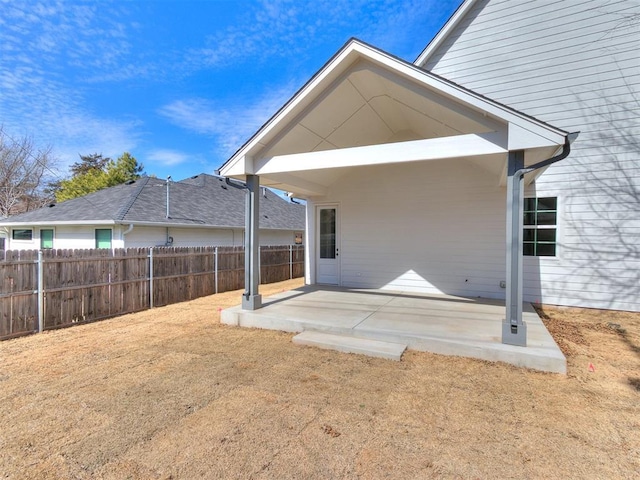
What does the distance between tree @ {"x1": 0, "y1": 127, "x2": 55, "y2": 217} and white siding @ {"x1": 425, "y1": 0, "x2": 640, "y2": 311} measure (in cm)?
2873

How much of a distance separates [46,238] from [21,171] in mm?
15379

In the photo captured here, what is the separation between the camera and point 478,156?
533 centimetres

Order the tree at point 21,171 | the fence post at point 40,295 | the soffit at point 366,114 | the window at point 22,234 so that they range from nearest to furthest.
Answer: the soffit at point 366,114 < the fence post at point 40,295 < the window at point 22,234 < the tree at point 21,171

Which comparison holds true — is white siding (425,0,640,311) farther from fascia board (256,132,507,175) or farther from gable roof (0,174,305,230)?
gable roof (0,174,305,230)

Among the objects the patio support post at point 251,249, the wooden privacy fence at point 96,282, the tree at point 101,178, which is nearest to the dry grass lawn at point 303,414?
the wooden privacy fence at point 96,282

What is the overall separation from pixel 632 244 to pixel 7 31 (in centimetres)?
1938

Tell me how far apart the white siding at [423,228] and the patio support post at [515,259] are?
144 inches

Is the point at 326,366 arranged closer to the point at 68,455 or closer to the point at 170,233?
the point at 68,455

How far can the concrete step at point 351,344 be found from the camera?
4.50m

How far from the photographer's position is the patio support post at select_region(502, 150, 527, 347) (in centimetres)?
430

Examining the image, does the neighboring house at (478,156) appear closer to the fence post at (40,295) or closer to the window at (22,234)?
the fence post at (40,295)

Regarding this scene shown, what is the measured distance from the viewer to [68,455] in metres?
2.52

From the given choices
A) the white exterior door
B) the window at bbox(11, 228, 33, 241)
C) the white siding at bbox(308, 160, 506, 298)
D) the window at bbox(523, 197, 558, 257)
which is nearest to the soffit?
the white siding at bbox(308, 160, 506, 298)

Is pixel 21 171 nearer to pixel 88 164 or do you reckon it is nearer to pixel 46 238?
pixel 88 164
